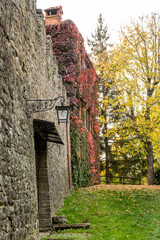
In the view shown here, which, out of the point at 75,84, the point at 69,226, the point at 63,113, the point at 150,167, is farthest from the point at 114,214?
the point at 150,167

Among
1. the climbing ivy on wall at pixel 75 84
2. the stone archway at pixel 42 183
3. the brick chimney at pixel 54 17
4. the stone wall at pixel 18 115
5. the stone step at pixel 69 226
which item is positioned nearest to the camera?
the stone wall at pixel 18 115

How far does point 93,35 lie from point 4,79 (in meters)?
33.3

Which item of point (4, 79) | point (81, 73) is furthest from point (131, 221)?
point (81, 73)

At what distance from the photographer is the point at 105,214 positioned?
10562 millimetres

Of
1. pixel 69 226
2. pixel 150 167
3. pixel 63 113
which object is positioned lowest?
pixel 69 226

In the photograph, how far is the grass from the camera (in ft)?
26.0

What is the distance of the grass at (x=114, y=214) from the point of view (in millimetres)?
7938

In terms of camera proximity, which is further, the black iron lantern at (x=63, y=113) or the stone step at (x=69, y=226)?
the black iron lantern at (x=63, y=113)

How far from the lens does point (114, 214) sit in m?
10.6

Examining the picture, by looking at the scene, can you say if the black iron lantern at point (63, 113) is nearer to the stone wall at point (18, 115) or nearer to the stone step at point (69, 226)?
the stone wall at point (18, 115)

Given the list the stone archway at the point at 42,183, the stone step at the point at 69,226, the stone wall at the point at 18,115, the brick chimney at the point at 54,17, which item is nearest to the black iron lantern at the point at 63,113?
the stone wall at the point at 18,115

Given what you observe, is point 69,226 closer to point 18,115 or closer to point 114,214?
point 114,214

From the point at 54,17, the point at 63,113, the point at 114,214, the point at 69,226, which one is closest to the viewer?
the point at 69,226

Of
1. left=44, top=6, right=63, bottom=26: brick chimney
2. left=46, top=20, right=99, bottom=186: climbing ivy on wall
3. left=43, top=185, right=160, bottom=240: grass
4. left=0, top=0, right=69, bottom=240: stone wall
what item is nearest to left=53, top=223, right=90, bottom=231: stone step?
left=43, top=185, right=160, bottom=240: grass
